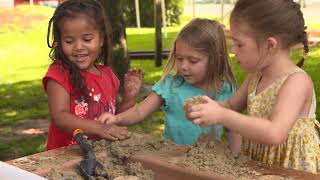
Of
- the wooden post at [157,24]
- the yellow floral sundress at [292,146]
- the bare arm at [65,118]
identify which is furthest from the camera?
the wooden post at [157,24]

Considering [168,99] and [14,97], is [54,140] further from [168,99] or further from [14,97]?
[14,97]

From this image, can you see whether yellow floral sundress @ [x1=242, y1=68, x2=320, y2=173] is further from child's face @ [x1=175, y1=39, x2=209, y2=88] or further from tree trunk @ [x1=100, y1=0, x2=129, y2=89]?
tree trunk @ [x1=100, y1=0, x2=129, y2=89]

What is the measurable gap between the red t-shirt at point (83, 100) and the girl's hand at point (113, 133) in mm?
351

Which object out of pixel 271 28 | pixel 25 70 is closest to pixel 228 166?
pixel 271 28

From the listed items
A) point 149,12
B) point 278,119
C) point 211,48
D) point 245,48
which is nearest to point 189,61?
point 211,48

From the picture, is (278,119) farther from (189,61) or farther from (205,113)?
(189,61)

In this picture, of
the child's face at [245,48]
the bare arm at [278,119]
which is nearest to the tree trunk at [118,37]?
the child's face at [245,48]

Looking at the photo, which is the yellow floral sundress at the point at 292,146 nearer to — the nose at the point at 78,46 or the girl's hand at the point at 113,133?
the girl's hand at the point at 113,133

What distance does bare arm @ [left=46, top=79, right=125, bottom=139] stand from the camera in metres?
2.12

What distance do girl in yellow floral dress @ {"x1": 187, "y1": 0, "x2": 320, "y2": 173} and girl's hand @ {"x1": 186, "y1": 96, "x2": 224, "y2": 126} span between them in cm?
12

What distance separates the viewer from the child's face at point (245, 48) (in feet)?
6.32

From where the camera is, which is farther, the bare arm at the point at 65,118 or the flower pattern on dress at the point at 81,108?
the flower pattern on dress at the point at 81,108

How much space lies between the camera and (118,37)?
596 centimetres

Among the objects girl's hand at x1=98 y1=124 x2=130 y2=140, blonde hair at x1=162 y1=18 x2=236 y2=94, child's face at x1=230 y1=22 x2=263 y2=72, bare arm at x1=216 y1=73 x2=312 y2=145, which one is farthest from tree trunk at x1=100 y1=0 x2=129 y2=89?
bare arm at x1=216 y1=73 x2=312 y2=145
